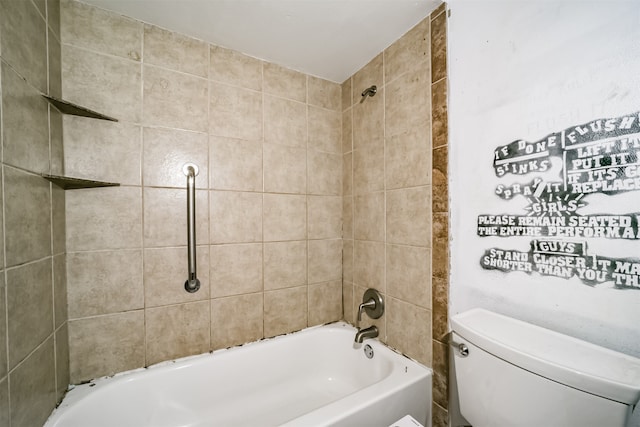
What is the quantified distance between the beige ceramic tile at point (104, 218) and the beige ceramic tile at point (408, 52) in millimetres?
1371

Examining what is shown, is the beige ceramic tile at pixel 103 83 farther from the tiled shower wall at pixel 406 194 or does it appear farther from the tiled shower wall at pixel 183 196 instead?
the tiled shower wall at pixel 406 194

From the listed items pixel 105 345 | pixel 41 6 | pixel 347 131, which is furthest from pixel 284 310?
pixel 41 6

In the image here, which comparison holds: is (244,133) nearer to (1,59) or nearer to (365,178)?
(365,178)

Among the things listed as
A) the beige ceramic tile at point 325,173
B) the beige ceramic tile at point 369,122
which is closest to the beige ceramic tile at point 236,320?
the beige ceramic tile at point 325,173

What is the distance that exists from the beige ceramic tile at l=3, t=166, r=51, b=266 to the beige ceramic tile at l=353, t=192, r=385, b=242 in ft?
4.50

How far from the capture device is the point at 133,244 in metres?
1.14

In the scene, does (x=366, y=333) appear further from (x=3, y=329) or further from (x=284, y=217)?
(x=3, y=329)

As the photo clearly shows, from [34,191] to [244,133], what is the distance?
2.76 ft

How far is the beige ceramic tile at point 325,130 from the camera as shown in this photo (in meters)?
1.59

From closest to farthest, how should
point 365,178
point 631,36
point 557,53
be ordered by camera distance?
1. point 631,36
2. point 557,53
3. point 365,178

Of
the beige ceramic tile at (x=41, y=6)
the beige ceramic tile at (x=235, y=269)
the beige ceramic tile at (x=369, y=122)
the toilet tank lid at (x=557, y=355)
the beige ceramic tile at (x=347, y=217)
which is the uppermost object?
the beige ceramic tile at (x=41, y=6)

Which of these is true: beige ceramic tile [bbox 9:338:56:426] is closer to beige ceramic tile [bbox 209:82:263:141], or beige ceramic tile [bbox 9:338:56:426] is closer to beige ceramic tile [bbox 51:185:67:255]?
beige ceramic tile [bbox 51:185:67:255]

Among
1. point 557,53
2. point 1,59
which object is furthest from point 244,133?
point 557,53

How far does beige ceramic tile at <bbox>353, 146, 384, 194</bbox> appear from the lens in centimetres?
139
